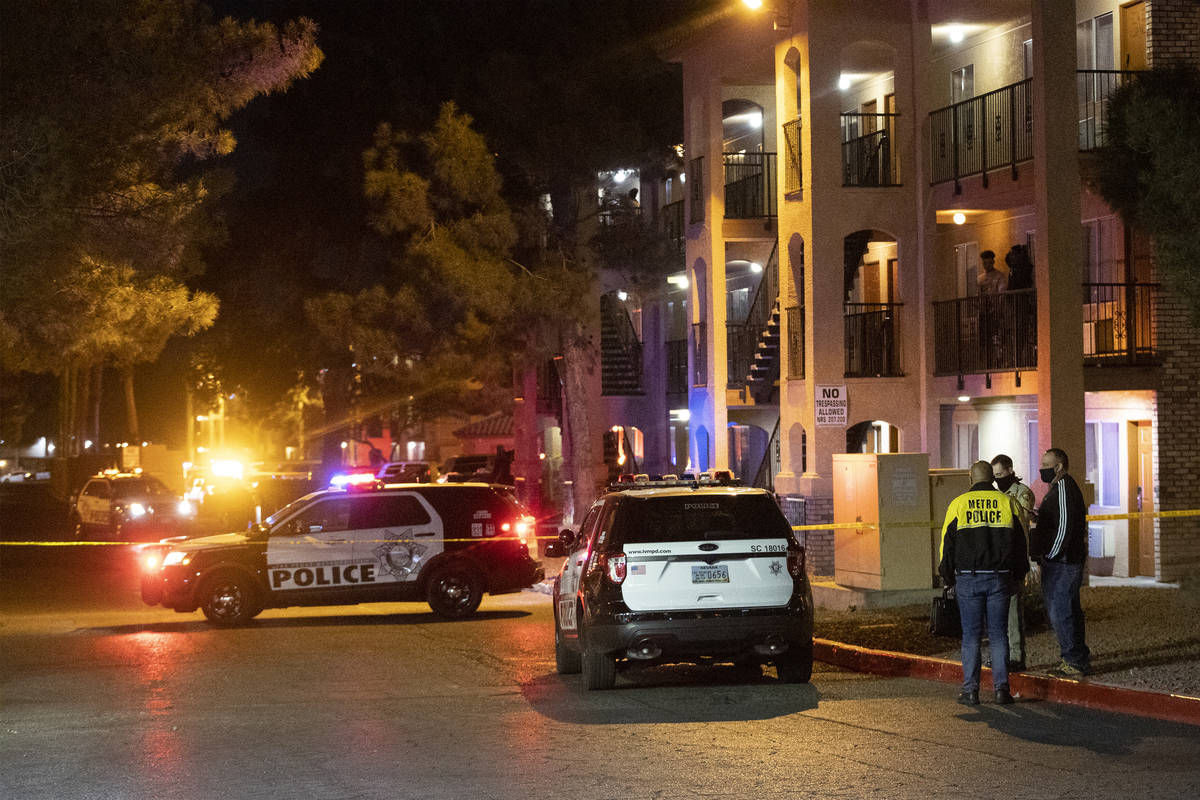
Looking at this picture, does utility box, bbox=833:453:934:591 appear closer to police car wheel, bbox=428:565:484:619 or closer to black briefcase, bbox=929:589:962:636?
police car wheel, bbox=428:565:484:619

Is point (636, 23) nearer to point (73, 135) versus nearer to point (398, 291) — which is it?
point (398, 291)

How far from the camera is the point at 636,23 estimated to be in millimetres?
31266

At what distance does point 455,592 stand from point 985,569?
934 cm

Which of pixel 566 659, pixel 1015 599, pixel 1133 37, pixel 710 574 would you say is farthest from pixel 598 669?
pixel 1133 37

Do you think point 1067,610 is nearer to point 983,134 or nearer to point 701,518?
point 701,518

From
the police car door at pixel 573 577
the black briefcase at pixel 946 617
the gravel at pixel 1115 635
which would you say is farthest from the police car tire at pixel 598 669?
the gravel at pixel 1115 635

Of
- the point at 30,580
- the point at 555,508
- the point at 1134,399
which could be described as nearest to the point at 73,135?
the point at 30,580

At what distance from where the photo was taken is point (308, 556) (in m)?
19.2

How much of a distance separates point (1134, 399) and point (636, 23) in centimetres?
1358

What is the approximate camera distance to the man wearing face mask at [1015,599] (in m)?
12.6

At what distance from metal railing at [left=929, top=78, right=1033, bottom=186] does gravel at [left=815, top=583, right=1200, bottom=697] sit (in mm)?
7859

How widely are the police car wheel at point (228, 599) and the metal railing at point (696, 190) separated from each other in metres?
12.4

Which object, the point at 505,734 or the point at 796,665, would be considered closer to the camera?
the point at 505,734

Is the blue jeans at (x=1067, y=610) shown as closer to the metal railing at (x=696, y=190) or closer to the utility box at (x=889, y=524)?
the utility box at (x=889, y=524)
